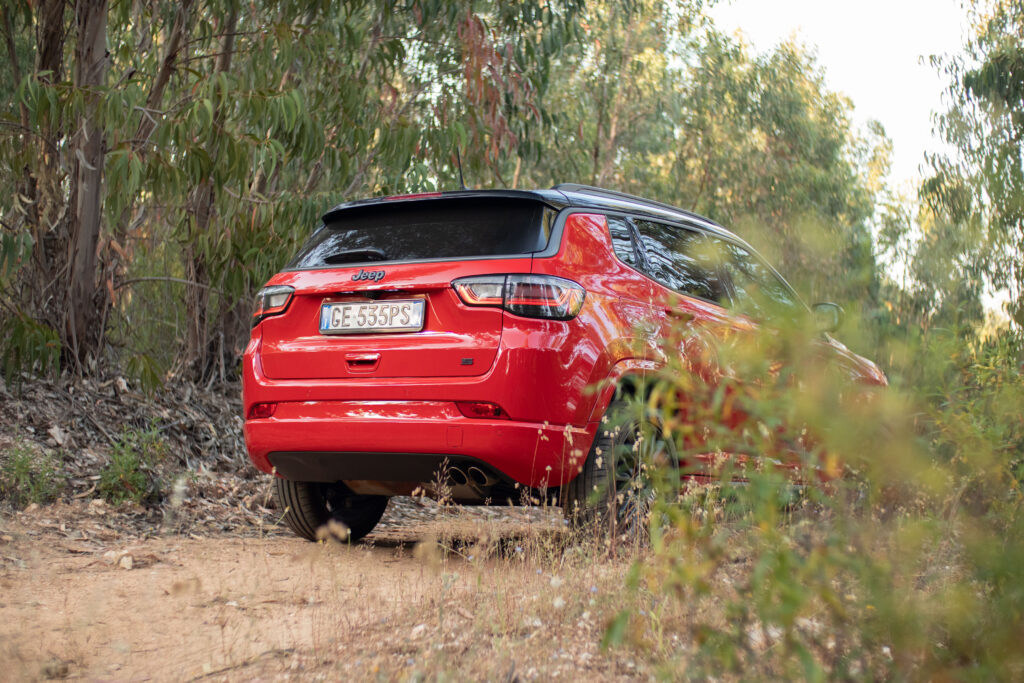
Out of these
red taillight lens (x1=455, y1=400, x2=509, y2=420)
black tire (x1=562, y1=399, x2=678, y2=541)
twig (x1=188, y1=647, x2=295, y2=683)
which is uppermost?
red taillight lens (x1=455, y1=400, x2=509, y2=420)

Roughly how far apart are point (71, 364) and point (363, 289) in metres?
5.05

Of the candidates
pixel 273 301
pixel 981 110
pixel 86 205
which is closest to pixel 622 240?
pixel 273 301

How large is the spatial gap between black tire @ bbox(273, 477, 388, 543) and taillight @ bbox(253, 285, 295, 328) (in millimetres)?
1044

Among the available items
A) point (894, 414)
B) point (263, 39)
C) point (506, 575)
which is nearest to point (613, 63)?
point (263, 39)

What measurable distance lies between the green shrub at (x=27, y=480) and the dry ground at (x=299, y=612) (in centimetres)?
62

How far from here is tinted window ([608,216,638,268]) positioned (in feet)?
17.3

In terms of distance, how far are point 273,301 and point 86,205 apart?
4388 millimetres

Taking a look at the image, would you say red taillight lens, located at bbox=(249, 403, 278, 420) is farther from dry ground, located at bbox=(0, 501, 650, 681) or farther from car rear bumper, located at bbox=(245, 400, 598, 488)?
dry ground, located at bbox=(0, 501, 650, 681)

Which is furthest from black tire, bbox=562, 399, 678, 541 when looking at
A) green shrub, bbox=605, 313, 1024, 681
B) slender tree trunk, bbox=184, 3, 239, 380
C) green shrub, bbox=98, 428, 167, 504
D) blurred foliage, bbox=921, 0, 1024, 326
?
blurred foliage, bbox=921, 0, 1024, 326

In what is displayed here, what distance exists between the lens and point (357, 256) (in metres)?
5.21

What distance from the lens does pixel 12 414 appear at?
8.02m

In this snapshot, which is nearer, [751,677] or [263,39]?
A: [751,677]

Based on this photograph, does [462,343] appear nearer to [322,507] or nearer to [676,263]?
[676,263]

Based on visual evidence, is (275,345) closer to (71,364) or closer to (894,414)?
(894,414)
